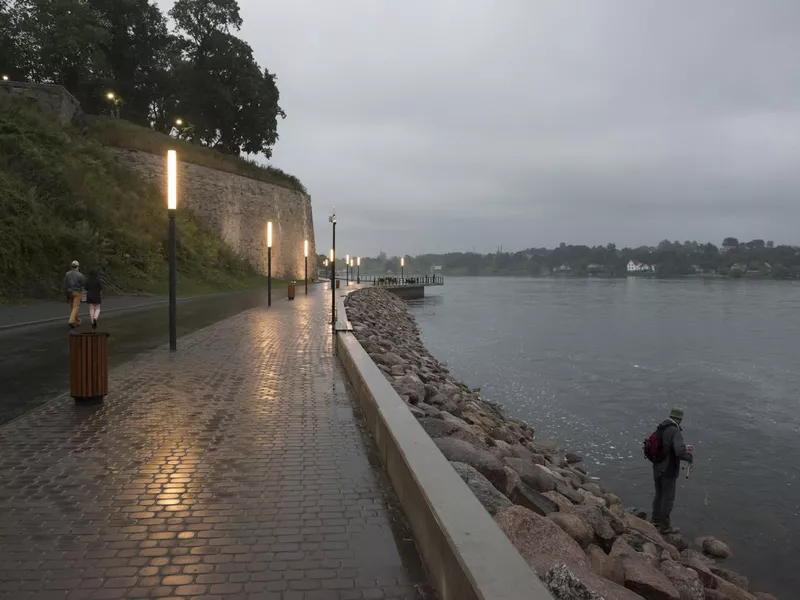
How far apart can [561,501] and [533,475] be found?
602mm

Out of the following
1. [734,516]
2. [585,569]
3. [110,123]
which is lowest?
[734,516]

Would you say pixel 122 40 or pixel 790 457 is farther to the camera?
pixel 122 40

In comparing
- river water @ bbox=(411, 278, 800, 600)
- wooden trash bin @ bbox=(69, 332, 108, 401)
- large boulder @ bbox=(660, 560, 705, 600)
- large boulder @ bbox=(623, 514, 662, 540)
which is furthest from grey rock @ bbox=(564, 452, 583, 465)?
wooden trash bin @ bbox=(69, 332, 108, 401)

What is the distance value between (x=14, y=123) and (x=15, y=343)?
20.0 m

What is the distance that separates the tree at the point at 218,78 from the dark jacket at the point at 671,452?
49.7m

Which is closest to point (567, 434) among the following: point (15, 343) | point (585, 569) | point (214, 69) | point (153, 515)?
point (585, 569)

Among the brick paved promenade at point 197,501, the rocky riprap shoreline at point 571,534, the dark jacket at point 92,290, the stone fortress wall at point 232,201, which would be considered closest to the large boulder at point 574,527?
the rocky riprap shoreline at point 571,534

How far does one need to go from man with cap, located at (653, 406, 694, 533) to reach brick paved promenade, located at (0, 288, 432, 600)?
16.8ft

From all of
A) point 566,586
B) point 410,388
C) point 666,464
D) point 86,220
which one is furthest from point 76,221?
point 566,586

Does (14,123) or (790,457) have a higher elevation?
(14,123)

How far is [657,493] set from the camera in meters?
9.07

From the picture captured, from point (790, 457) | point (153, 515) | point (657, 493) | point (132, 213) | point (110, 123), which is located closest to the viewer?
point (153, 515)

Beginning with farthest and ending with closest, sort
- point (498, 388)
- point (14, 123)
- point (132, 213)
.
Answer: point (132, 213) < point (14, 123) < point (498, 388)

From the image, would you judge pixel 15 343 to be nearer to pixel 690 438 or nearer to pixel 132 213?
pixel 690 438
